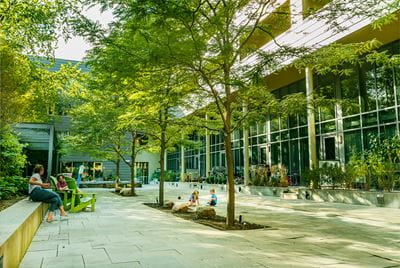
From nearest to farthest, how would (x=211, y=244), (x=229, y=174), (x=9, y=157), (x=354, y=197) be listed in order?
(x=211, y=244) → (x=229, y=174) → (x=9, y=157) → (x=354, y=197)

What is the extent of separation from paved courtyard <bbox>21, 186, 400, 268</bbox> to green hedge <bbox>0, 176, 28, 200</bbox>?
→ 2808 mm

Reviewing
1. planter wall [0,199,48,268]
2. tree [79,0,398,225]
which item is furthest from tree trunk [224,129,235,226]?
planter wall [0,199,48,268]

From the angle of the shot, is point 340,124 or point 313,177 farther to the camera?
point 340,124

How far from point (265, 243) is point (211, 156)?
25.1m

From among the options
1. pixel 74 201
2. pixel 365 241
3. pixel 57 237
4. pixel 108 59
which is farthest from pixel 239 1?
pixel 74 201

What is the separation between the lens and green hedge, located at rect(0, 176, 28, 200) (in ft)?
34.1

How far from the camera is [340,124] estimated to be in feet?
56.1

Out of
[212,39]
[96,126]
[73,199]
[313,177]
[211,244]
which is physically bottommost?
[211,244]

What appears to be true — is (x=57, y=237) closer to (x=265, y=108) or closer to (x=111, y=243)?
(x=111, y=243)

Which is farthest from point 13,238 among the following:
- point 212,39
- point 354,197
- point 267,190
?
point 267,190

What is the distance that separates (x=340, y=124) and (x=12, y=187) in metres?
14.7

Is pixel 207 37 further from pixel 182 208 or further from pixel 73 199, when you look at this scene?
pixel 73 199

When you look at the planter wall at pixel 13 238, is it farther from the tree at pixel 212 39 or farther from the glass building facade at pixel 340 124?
the glass building facade at pixel 340 124

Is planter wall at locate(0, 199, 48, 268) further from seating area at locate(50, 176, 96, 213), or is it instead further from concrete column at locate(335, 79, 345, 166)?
concrete column at locate(335, 79, 345, 166)
